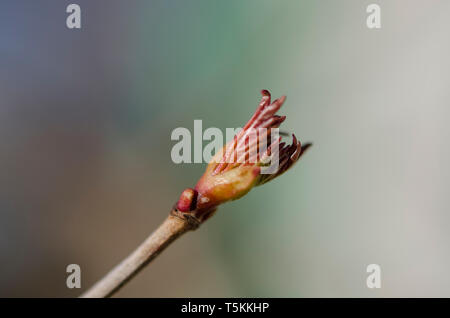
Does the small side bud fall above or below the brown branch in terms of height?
above

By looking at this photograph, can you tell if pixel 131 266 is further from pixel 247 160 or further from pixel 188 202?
pixel 247 160

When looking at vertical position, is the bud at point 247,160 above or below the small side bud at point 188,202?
above

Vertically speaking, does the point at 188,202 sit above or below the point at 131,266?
above

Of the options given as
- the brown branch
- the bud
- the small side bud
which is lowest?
the brown branch

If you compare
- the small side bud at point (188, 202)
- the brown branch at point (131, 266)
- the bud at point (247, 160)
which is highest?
the bud at point (247, 160)

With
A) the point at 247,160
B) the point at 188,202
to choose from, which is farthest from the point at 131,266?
the point at 247,160

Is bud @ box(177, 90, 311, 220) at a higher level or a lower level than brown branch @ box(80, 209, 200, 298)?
higher
